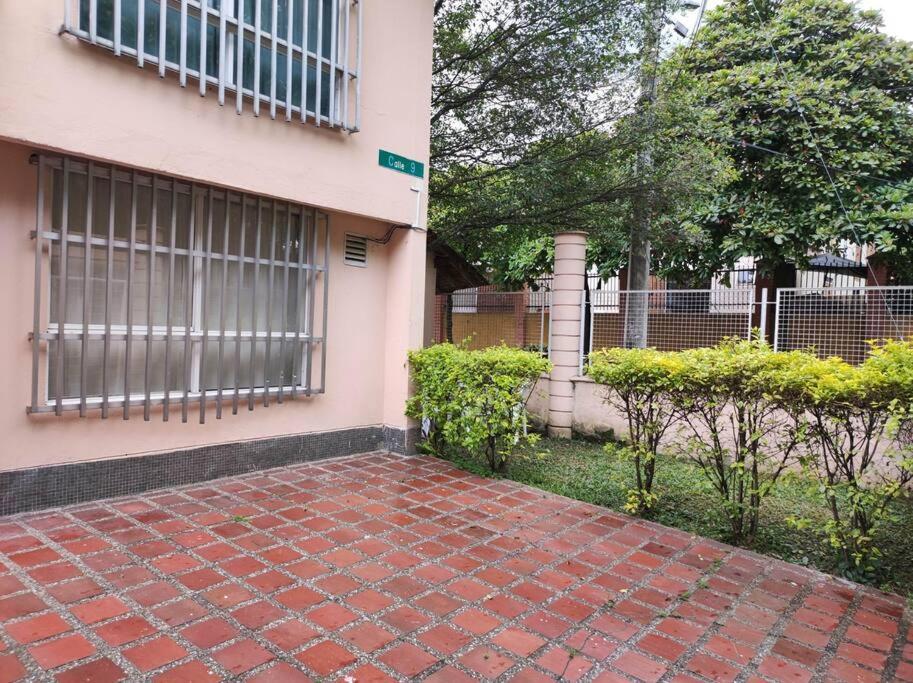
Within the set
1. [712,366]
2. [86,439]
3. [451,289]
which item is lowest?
[86,439]

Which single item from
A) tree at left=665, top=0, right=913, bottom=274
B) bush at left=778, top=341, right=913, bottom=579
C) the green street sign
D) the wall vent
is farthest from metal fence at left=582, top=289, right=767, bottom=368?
the wall vent

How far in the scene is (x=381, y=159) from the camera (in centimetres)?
560

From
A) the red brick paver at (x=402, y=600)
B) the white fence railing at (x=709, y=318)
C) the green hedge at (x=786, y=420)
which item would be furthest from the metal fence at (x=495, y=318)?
the red brick paver at (x=402, y=600)

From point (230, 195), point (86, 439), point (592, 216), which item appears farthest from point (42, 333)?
point (592, 216)

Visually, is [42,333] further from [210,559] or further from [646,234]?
[646,234]

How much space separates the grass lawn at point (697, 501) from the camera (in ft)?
12.4

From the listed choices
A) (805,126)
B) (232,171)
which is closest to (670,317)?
(805,126)

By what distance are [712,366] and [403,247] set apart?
3.35 m

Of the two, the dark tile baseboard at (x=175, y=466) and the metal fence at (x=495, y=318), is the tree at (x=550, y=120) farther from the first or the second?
the dark tile baseboard at (x=175, y=466)

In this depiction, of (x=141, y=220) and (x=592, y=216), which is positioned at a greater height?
(x=592, y=216)

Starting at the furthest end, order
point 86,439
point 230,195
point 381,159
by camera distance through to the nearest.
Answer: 1. point 381,159
2. point 230,195
3. point 86,439

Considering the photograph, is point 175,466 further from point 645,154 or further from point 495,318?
point 645,154

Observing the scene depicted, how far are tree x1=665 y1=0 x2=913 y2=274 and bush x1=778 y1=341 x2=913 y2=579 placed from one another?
5.73 metres

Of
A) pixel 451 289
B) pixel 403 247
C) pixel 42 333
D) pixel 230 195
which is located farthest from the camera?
pixel 451 289
